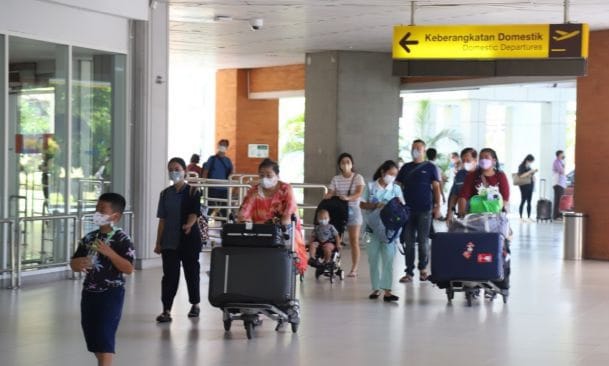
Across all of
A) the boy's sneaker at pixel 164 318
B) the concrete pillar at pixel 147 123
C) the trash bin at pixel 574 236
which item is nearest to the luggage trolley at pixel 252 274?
the boy's sneaker at pixel 164 318

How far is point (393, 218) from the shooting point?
12656 millimetres

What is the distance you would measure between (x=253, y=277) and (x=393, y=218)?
119 inches

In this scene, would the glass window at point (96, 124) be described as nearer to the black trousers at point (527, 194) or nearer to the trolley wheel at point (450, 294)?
the trolley wheel at point (450, 294)

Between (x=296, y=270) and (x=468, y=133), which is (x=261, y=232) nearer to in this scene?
(x=296, y=270)

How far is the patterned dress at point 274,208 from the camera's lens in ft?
34.7

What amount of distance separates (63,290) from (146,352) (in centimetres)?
464

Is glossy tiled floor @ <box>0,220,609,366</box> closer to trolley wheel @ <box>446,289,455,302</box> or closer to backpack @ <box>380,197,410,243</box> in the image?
trolley wheel @ <box>446,289,455,302</box>

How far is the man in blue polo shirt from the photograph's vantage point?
14484mm

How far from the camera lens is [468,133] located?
35.9 m

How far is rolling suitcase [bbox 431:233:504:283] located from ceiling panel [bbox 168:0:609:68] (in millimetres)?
4729

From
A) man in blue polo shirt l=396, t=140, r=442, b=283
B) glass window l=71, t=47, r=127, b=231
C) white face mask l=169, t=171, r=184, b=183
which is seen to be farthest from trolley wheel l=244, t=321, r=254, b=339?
glass window l=71, t=47, r=127, b=231

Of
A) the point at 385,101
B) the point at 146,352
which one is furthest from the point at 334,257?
the point at 385,101

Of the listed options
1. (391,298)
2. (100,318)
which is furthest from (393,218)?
(100,318)

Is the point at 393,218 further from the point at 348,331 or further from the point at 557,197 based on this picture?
the point at 557,197
